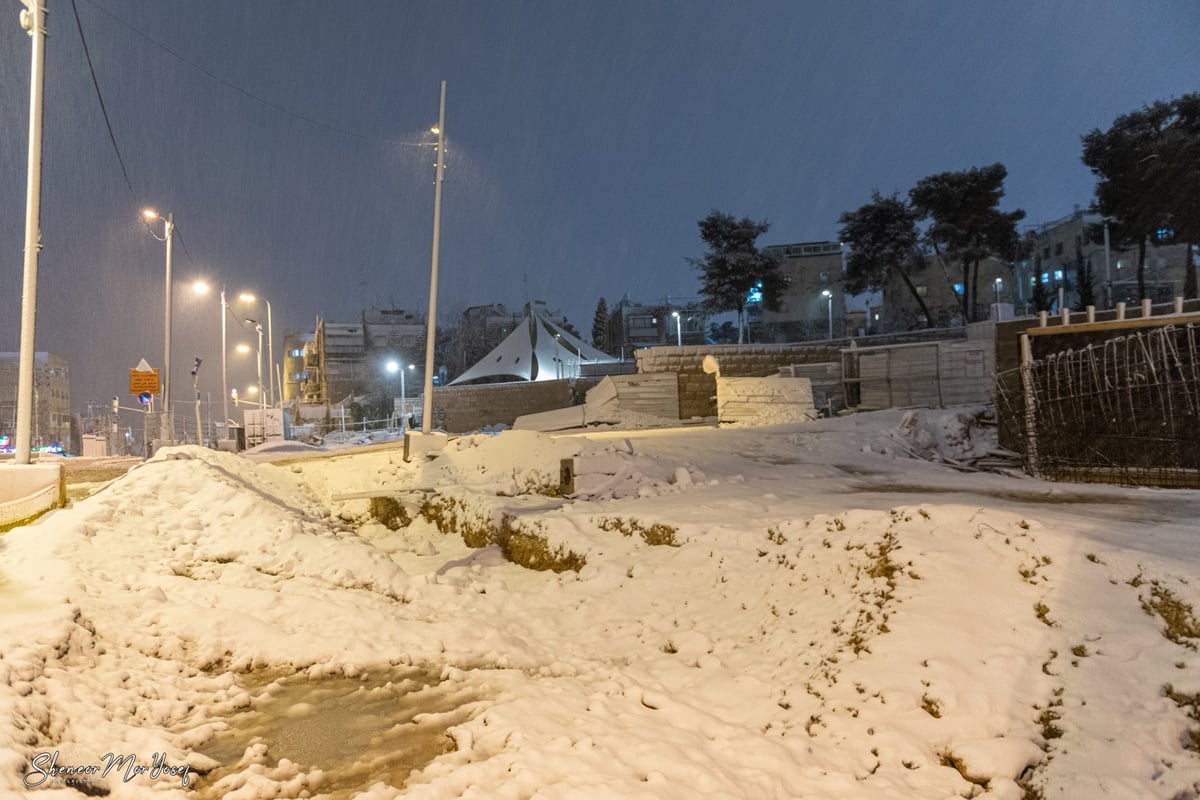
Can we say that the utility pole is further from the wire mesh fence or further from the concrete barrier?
the wire mesh fence

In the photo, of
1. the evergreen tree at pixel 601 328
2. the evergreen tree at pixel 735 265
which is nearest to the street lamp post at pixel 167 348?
the evergreen tree at pixel 735 265

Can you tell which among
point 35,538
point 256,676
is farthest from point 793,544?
point 35,538

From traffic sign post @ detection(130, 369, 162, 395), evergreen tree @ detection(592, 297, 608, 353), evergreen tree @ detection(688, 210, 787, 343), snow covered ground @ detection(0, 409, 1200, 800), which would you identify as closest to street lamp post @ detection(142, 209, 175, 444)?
traffic sign post @ detection(130, 369, 162, 395)

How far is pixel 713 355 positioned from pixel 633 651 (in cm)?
2051

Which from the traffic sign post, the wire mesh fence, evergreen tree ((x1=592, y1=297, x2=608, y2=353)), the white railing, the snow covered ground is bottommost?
the snow covered ground

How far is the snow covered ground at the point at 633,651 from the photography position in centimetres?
376

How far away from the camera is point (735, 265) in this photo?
1581 inches

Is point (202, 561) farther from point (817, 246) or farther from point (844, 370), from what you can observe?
point (817, 246)

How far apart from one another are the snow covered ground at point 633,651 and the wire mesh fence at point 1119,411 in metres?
2.31

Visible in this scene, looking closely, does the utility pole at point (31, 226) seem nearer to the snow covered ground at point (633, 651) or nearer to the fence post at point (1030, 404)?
the snow covered ground at point (633, 651)

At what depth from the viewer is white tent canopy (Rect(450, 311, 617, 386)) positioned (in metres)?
37.9

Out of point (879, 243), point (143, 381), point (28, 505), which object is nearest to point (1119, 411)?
point (28, 505)

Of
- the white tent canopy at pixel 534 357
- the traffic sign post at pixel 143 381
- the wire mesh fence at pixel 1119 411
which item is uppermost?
the white tent canopy at pixel 534 357

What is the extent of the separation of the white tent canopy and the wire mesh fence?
27151mm
